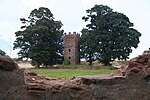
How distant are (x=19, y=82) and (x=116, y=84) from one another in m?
1.52

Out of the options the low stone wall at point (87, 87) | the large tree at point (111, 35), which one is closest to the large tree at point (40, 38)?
the large tree at point (111, 35)

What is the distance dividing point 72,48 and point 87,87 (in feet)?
191

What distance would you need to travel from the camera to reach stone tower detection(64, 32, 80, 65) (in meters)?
62.7

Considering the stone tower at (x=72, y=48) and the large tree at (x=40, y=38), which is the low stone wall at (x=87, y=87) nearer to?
the large tree at (x=40, y=38)

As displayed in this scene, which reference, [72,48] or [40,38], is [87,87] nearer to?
[40,38]

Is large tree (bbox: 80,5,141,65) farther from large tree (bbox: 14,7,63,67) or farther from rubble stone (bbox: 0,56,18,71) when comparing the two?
rubble stone (bbox: 0,56,18,71)

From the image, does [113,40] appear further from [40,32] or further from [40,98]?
[40,98]

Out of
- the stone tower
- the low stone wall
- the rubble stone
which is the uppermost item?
the stone tower

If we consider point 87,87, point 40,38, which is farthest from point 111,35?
point 87,87

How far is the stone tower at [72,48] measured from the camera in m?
62.7

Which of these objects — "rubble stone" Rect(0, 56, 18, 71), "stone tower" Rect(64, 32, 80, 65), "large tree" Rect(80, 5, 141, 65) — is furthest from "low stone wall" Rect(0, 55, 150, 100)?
"stone tower" Rect(64, 32, 80, 65)

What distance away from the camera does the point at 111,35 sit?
171 ft

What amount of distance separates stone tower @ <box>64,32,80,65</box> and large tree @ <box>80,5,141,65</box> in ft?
27.5

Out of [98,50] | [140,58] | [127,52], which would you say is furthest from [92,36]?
[140,58]
